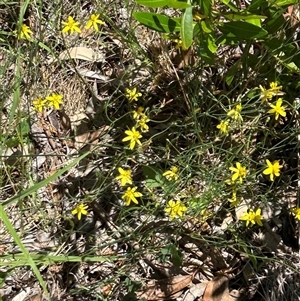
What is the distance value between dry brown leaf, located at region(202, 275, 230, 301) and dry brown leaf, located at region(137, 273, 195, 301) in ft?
0.26

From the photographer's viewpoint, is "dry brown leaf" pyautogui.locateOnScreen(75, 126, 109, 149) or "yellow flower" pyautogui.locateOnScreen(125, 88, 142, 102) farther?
"dry brown leaf" pyautogui.locateOnScreen(75, 126, 109, 149)

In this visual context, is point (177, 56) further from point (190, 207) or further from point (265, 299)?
point (265, 299)

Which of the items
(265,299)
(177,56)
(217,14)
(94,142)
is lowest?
(265,299)

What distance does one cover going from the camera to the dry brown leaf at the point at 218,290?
2014mm

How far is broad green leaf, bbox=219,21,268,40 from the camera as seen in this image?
5.26 feet

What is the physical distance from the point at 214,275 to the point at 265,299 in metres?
0.20

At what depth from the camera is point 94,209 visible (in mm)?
2072

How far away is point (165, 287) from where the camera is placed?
6.66 feet

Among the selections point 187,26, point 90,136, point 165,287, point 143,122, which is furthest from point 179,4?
point 165,287

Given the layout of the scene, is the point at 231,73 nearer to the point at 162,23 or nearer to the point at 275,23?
the point at 275,23

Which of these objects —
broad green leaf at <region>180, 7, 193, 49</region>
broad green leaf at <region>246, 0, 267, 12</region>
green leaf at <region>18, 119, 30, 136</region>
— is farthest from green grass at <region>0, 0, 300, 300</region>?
broad green leaf at <region>180, 7, 193, 49</region>

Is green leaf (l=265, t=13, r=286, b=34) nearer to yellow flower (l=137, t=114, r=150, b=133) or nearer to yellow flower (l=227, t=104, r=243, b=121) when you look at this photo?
yellow flower (l=227, t=104, r=243, b=121)

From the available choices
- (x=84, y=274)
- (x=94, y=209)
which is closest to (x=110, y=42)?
(x=94, y=209)

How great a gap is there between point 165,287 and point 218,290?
0.19m
